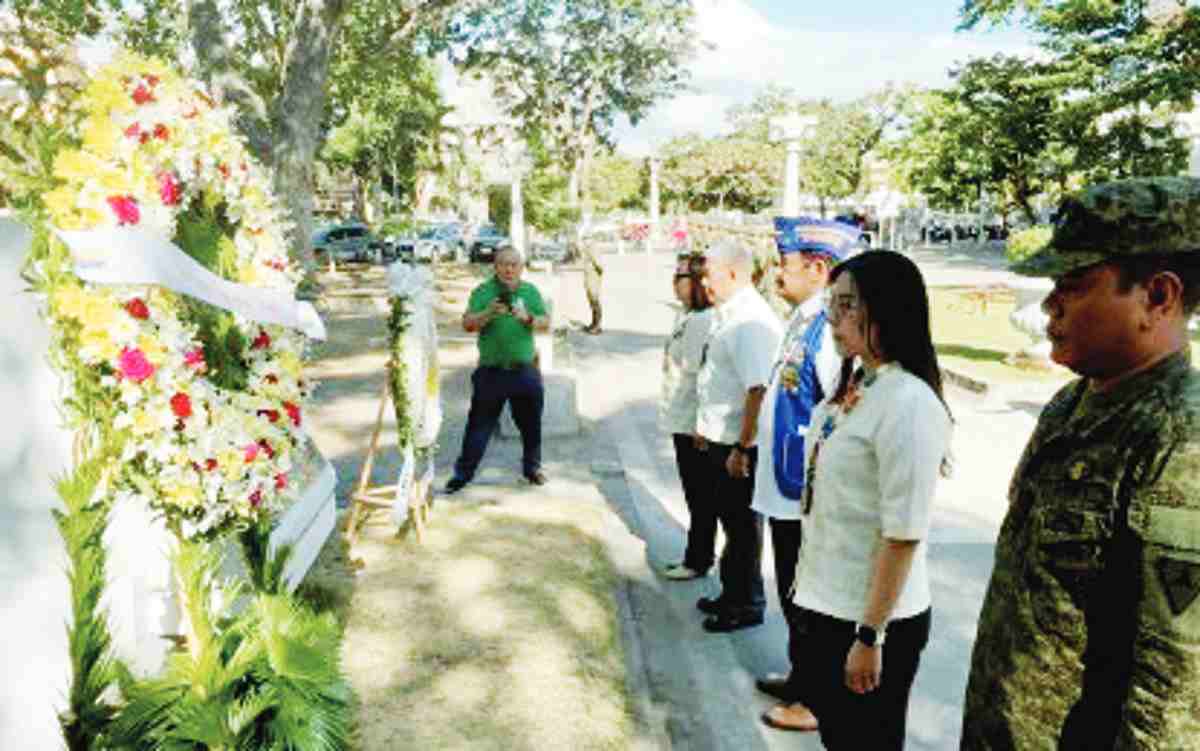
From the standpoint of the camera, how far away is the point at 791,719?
161 inches

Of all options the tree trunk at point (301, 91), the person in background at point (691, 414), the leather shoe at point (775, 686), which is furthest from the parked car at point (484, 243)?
the leather shoe at point (775, 686)

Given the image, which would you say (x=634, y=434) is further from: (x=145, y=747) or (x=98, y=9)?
(x=98, y=9)

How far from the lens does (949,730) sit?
4.04 metres

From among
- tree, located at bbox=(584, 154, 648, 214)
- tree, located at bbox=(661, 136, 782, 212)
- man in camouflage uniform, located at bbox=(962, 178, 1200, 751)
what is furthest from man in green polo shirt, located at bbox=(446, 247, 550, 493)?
tree, located at bbox=(584, 154, 648, 214)

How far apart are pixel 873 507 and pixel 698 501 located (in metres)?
2.79

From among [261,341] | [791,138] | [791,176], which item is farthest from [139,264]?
[791,176]

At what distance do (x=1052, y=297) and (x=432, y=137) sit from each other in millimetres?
46105

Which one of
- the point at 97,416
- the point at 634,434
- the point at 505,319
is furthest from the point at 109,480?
the point at 634,434

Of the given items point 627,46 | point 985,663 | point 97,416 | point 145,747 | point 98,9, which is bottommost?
point 145,747

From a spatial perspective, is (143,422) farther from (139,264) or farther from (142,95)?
(142,95)

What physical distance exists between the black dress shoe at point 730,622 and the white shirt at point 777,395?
1169 millimetres

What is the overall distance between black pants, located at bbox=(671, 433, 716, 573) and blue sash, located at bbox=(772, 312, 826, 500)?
4.24 feet

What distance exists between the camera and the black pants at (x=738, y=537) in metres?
4.91

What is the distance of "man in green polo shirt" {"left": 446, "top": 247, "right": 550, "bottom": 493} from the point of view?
6.85 meters
